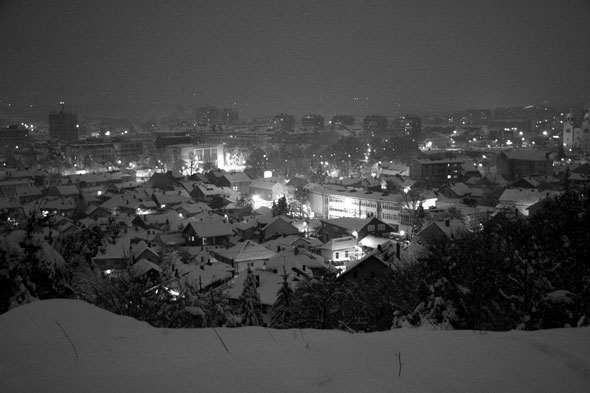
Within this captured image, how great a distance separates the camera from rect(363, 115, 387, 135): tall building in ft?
277

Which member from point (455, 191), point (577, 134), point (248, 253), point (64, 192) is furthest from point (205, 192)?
point (577, 134)

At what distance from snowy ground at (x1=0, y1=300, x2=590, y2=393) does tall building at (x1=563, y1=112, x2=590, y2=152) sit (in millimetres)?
60782

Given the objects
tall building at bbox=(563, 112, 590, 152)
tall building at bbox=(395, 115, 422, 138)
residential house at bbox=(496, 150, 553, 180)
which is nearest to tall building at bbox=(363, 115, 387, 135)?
tall building at bbox=(395, 115, 422, 138)

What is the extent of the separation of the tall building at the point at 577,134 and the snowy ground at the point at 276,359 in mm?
60782

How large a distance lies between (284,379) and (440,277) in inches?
122

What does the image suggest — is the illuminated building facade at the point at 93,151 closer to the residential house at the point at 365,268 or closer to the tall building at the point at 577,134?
the residential house at the point at 365,268

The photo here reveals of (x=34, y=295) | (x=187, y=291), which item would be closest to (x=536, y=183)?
(x=187, y=291)

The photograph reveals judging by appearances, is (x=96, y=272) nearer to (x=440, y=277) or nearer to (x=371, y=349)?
(x=440, y=277)

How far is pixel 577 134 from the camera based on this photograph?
187 ft

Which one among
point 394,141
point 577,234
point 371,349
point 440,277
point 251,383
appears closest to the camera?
point 251,383

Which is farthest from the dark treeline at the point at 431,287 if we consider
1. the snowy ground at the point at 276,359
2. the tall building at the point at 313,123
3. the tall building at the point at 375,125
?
the tall building at the point at 313,123

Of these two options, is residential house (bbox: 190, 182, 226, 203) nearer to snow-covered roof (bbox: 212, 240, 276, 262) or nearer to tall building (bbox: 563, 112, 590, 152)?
snow-covered roof (bbox: 212, 240, 276, 262)

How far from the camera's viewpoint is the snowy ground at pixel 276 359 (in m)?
1.99

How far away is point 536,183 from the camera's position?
3003 centimetres
